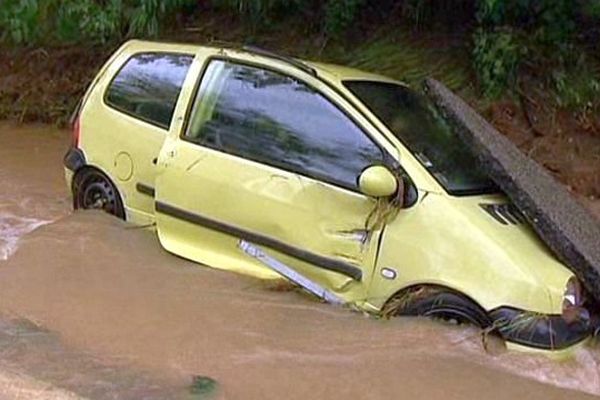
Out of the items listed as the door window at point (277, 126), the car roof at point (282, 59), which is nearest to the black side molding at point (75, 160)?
the car roof at point (282, 59)

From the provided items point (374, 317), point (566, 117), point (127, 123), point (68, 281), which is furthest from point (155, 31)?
point (374, 317)

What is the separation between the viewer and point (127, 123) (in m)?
5.81

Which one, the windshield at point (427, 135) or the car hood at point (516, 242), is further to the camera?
the windshield at point (427, 135)

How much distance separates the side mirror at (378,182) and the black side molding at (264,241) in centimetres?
43

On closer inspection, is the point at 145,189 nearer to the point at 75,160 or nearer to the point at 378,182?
the point at 75,160

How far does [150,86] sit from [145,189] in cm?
72

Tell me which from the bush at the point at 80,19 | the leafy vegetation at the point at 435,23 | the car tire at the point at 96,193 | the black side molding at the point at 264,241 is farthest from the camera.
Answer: the bush at the point at 80,19

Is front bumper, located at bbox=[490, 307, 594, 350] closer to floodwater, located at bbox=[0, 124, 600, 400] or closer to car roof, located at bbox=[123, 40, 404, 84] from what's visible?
floodwater, located at bbox=[0, 124, 600, 400]

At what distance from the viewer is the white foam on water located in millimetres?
5276

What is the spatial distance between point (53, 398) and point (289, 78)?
2.43 meters

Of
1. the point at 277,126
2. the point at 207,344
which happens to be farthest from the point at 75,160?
the point at 207,344

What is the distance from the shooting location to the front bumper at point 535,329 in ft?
13.5

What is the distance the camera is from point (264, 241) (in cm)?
489

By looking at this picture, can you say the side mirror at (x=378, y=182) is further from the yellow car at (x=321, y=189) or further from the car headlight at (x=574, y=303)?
the car headlight at (x=574, y=303)
